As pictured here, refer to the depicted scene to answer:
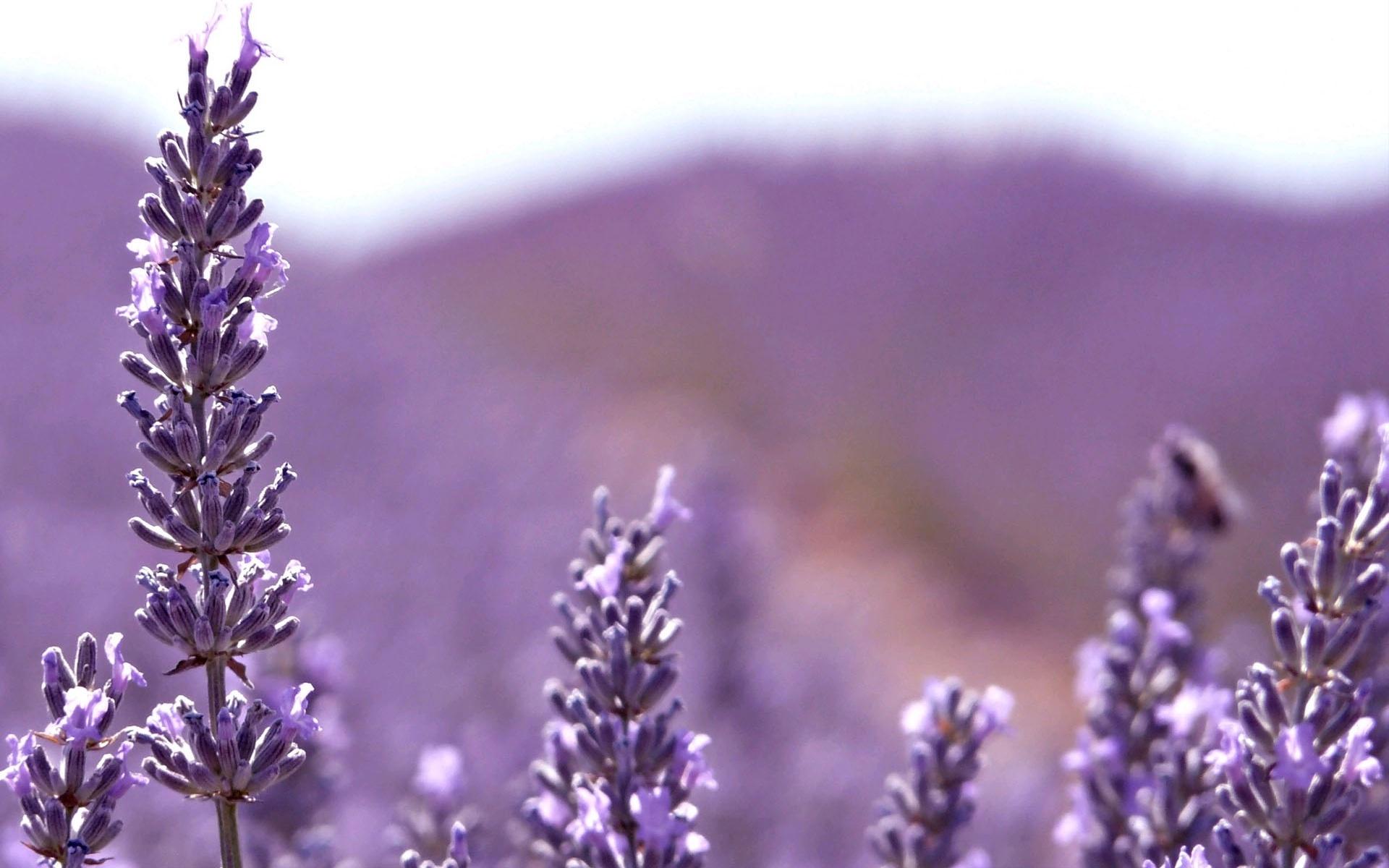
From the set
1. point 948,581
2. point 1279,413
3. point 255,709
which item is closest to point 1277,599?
point 255,709

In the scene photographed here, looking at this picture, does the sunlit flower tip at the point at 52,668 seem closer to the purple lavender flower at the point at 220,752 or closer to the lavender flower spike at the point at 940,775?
the purple lavender flower at the point at 220,752

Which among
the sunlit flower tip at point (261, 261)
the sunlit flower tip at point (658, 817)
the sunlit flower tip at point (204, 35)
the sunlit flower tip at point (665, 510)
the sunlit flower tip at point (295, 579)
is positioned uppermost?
the sunlit flower tip at point (204, 35)

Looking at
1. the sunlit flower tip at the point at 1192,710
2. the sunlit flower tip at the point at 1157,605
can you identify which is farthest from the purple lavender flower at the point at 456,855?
the sunlit flower tip at the point at 1157,605

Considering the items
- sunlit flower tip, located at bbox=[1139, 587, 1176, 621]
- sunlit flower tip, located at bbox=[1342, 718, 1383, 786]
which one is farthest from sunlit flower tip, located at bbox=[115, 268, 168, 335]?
sunlit flower tip, located at bbox=[1139, 587, 1176, 621]

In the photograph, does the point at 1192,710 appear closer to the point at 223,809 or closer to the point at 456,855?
the point at 456,855

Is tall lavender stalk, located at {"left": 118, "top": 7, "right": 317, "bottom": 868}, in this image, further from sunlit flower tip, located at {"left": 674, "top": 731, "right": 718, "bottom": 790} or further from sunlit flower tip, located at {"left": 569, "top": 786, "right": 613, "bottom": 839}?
sunlit flower tip, located at {"left": 674, "top": 731, "right": 718, "bottom": 790}

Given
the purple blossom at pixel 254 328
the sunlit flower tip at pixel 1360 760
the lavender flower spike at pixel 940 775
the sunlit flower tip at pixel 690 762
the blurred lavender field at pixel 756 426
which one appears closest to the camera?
the purple blossom at pixel 254 328

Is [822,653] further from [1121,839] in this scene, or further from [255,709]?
[255,709]
